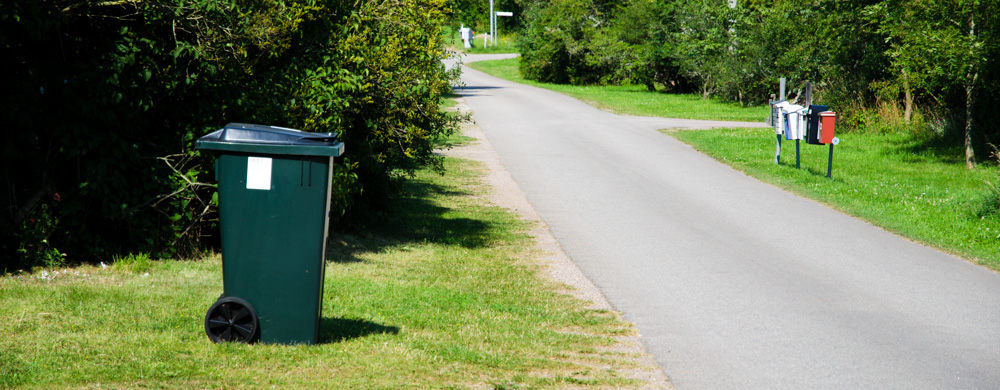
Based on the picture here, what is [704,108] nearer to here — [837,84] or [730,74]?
[730,74]

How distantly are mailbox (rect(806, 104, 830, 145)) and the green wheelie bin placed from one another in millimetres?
11760

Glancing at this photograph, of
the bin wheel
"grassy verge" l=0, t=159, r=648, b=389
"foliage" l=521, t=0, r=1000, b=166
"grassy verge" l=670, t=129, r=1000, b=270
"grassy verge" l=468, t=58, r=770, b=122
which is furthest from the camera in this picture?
"grassy verge" l=468, t=58, r=770, b=122

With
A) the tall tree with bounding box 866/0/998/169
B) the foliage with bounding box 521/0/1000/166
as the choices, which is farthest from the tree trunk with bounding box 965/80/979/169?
the tall tree with bounding box 866/0/998/169

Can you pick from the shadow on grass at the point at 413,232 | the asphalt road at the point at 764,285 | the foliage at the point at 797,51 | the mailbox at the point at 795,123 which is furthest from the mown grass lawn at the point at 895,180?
the shadow on grass at the point at 413,232

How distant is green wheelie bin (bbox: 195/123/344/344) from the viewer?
199 inches

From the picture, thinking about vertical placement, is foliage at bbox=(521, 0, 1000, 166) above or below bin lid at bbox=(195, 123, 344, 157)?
above

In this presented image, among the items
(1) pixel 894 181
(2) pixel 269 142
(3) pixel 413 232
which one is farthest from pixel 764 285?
(1) pixel 894 181

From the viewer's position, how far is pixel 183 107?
7352mm

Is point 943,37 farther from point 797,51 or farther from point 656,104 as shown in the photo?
point 656,104

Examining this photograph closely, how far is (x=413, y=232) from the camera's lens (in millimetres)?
10148

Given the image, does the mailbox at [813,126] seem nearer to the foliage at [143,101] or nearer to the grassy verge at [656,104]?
the foliage at [143,101]

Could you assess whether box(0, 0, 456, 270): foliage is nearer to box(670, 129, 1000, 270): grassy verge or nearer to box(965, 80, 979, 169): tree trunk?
box(670, 129, 1000, 270): grassy verge

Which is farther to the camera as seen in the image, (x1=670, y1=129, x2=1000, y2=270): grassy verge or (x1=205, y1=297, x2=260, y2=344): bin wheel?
(x1=670, y1=129, x2=1000, y2=270): grassy verge

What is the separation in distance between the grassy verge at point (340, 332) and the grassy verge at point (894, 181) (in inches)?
219
